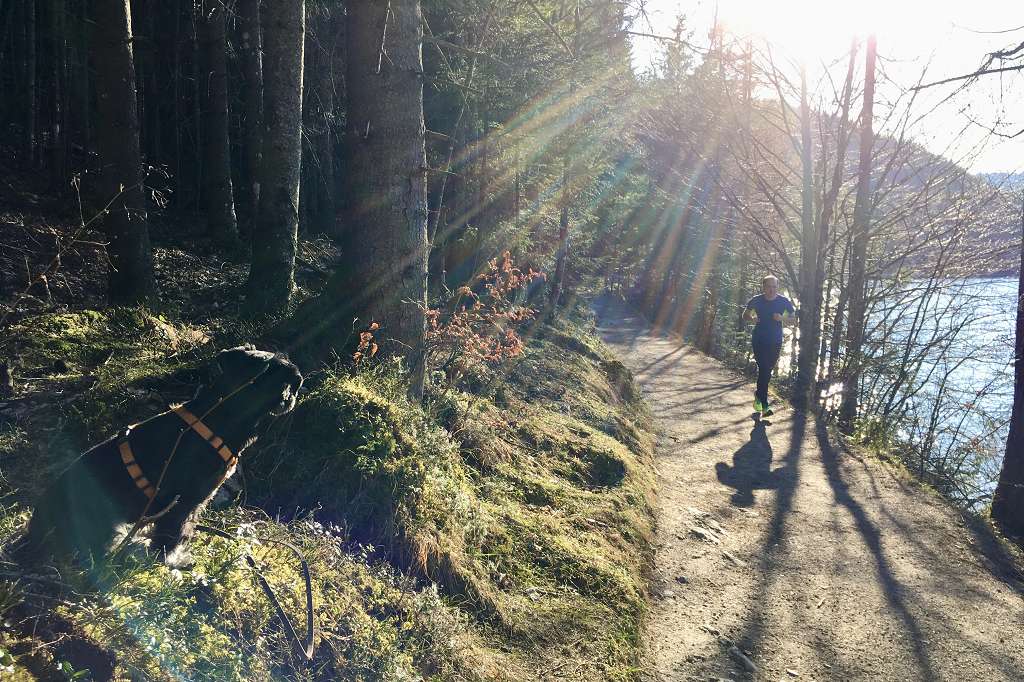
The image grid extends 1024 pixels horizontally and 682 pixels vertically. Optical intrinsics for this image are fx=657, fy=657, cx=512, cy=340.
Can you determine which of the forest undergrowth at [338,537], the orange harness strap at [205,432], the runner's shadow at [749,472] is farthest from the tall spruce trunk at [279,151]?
the runner's shadow at [749,472]

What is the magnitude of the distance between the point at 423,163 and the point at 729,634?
14.6 ft

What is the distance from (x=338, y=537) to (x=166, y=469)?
1170 millimetres

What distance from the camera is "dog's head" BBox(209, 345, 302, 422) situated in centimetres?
322

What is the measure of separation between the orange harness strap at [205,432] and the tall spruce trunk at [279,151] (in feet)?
→ 15.3

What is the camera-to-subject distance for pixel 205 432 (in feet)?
9.99

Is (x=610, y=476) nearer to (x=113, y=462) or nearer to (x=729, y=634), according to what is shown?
(x=729, y=634)

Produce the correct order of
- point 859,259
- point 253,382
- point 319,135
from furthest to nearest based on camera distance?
1. point 319,135
2. point 859,259
3. point 253,382

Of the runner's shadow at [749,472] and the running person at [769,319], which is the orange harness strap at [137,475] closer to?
the runner's shadow at [749,472]

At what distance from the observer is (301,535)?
3.73m

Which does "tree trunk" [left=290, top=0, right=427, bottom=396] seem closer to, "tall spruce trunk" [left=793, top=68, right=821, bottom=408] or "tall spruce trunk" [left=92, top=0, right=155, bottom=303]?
"tall spruce trunk" [left=92, top=0, right=155, bottom=303]

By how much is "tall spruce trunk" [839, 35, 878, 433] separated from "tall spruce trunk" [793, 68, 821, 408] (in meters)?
0.68

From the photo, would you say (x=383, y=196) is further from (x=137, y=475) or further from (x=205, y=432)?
(x=137, y=475)

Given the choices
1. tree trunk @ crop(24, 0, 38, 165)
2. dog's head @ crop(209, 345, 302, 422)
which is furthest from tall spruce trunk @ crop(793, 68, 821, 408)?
tree trunk @ crop(24, 0, 38, 165)

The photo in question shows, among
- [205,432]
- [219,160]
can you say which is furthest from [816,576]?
[219,160]
